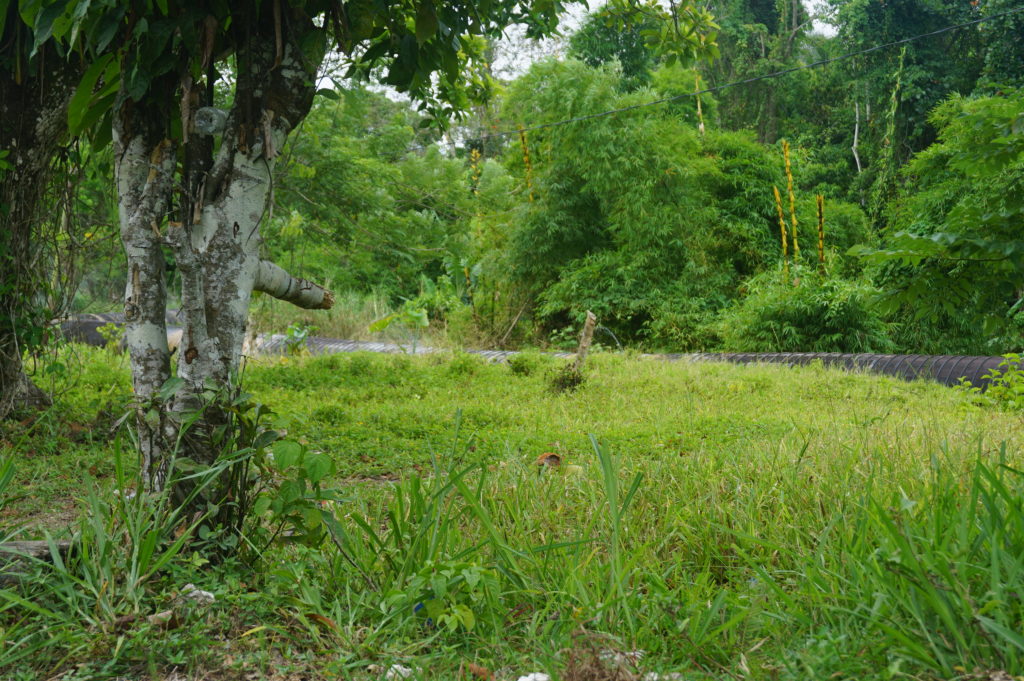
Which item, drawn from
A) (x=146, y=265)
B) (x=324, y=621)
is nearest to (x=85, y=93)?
(x=146, y=265)

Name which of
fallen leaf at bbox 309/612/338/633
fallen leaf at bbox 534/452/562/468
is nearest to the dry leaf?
fallen leaf at bbox 309/612/338/633

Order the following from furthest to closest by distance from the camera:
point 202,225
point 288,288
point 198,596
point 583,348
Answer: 1. point 583,348
2. point 288,288
3. point 202,225
4. point 198,596

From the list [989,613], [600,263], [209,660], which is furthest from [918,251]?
[600,263]

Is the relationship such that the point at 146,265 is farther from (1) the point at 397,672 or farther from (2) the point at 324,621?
(1) the point at 397,672

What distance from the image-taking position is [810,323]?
11562 mm

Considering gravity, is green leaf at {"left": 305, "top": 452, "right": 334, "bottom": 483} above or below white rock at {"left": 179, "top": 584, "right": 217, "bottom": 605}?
above

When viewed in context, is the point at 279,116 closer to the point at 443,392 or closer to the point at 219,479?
the point at 219,479

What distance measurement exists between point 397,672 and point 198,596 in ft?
2.17

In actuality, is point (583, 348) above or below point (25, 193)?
below

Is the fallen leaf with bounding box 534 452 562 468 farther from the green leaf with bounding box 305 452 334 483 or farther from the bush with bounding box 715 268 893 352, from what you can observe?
the bush with bounding box 715 268 893 352

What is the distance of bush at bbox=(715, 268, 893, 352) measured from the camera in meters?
11.1

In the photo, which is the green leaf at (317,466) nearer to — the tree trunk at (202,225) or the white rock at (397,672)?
the tree trunk at (202,225)

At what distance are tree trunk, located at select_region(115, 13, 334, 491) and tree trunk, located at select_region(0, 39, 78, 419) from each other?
228cm

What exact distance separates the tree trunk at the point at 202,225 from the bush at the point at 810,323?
→ 9.74 m
